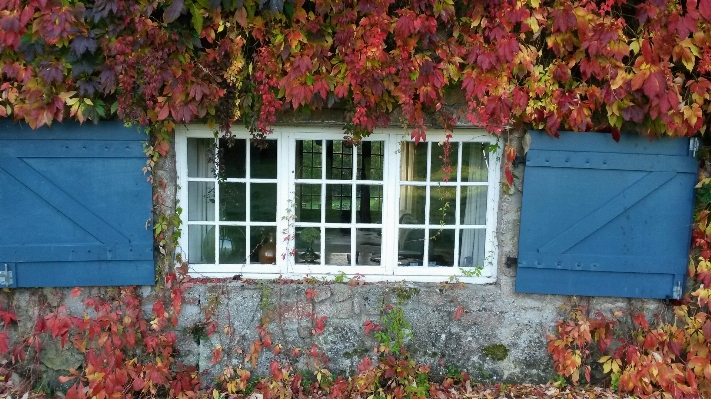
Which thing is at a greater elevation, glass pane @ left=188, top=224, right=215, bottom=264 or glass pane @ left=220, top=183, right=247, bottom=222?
glass pane @ left=220, top=183, right=247, bottom=222

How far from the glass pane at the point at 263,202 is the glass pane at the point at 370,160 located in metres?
0.63

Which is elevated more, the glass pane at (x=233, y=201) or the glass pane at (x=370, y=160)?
the glass pane at (x=370, y=160)

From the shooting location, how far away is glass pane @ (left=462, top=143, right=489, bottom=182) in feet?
12.4

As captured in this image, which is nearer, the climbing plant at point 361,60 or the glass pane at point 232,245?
the climbing plant at point 361,60

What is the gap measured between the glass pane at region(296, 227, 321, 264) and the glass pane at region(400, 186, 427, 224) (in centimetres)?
64

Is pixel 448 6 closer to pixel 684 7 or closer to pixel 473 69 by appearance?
pixel 473 69

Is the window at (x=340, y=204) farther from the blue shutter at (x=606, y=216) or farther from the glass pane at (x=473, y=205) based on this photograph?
the blue shutter at (x=606, y=216)

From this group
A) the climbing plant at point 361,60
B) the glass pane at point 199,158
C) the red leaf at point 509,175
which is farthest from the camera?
the glass pane at point 199,158

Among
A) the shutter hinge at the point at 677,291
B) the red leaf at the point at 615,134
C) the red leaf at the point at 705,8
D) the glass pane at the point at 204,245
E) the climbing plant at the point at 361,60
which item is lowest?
the shutter hinge at the point at 677,291

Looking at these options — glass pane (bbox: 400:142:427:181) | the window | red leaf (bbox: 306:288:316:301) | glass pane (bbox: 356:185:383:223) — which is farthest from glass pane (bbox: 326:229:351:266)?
glass pane (bbox: 400:142:427:181)

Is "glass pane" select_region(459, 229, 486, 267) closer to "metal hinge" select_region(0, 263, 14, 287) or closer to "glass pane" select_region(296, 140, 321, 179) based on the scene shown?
"glass pane" select_region(296, 140, 321, 179)

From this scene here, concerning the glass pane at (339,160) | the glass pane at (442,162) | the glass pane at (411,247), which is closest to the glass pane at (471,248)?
the glass pane at (411,247)

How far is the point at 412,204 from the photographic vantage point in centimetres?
384

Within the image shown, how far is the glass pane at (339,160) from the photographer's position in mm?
3734
